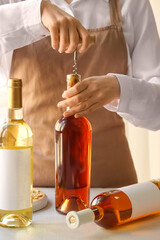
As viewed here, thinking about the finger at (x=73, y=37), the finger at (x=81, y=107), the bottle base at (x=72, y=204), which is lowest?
the bottle base at (x=72, y=204)

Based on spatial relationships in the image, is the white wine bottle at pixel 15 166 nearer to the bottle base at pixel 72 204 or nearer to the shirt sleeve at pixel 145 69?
the bottle base at pixel 72 204

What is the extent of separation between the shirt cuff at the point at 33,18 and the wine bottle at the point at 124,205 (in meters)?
0.49

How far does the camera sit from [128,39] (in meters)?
1.29

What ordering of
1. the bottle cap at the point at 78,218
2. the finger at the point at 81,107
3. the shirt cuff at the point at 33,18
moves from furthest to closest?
the shirt cuff at the point at 33,18
the finger at the point at 81,107
the bottle cap at the point at 78,218

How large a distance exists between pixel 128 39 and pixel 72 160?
0.65m

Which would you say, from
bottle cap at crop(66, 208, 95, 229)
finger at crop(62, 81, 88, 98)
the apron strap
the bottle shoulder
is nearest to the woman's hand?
finger at crop(62, 81, 88, 98)

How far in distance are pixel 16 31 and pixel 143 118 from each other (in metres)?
0.47

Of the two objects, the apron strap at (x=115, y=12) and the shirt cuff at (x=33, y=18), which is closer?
A: the shirt cuff at (x=33, y=18)

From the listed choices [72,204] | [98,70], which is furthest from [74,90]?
[98,70]

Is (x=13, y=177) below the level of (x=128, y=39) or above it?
Result: below

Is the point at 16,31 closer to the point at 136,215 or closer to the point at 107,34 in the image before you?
the point at 107,34

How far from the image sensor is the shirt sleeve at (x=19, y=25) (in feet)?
3.14

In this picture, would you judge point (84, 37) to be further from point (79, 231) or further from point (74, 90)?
point (79, 231)

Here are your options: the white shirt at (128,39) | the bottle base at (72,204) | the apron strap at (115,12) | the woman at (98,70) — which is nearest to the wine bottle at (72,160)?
the bottle base at (72,204)
